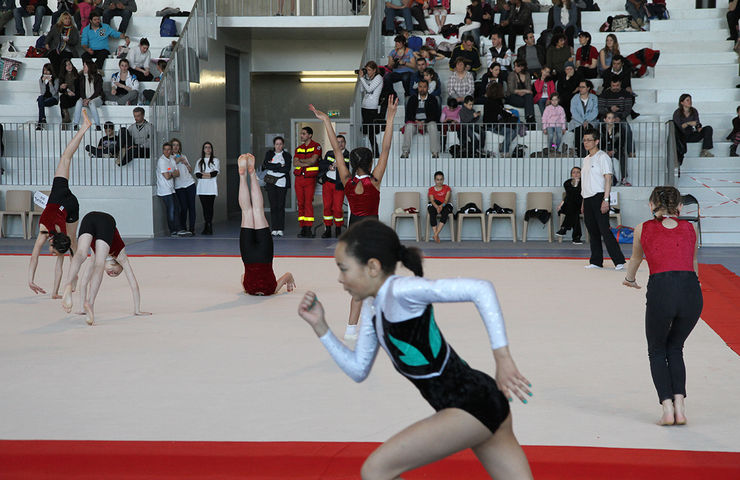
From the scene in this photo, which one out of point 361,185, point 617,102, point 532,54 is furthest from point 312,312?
point 532,54

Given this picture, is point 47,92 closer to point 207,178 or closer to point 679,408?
point 207,178

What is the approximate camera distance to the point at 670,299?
4449 millimetres

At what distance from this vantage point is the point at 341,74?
21578 mm

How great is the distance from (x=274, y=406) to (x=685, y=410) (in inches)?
94.6

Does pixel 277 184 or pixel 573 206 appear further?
pixel 277 184

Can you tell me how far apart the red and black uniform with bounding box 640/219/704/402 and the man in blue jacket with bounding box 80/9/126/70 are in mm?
15822

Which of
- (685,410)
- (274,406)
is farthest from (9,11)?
(685,410)

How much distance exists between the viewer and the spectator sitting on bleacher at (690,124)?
15.0 m

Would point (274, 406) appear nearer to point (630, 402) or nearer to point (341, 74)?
point (630, 402)

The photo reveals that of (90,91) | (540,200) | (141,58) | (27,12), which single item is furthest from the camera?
(27,12)

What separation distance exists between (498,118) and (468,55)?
2.00m

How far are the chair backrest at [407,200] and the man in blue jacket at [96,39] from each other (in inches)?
299

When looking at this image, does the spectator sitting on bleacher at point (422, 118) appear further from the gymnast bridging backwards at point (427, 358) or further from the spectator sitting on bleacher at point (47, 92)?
the gymnast bridging backwards at point (427, 358)

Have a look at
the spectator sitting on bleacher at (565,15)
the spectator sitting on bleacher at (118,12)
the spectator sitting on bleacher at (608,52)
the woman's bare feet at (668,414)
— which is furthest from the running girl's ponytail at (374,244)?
the spectator sitting on bleacher at (118,12)
